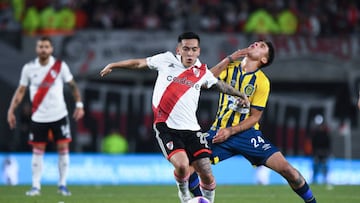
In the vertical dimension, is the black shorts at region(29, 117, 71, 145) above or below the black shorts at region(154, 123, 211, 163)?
below

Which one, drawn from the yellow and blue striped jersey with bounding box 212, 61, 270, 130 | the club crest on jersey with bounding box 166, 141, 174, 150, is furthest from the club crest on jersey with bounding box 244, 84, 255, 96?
the club crest on jersey with bounding box 166, 141, 174, 150

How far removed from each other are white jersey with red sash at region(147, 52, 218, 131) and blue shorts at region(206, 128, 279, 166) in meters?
0.76

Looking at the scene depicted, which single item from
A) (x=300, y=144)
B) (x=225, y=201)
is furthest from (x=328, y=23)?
(x=225, y=201)

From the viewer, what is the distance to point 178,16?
30.7m

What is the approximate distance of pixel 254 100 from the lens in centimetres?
1329

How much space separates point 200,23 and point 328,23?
4.54m

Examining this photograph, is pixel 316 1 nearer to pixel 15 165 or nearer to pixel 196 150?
pixel 15 165

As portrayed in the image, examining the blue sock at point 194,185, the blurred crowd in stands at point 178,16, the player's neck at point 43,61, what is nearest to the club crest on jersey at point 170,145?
the blue sock at point 194,185

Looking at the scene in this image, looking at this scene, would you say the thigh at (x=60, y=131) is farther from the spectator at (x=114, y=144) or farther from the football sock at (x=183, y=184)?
the spectator at (x=114, y=144)

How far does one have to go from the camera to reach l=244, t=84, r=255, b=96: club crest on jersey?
13281 mm

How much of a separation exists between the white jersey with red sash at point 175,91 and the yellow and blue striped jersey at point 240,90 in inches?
29.2

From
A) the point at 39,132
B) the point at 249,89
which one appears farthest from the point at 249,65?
the point at 39,132

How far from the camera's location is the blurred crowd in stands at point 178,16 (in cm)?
2905

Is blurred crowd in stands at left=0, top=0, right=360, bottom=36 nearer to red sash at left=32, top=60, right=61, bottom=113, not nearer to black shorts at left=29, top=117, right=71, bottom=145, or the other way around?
red sash at left=32, top=60, right=61, bottom=113
